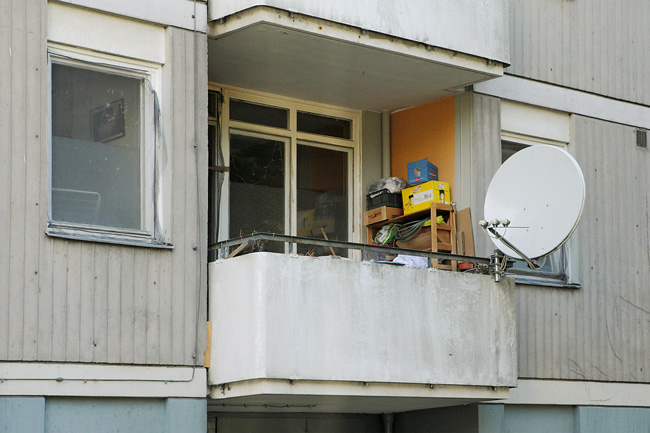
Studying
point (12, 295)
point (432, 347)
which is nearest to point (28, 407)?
Answer: point (12, 295)

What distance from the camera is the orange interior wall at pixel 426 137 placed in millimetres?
13852

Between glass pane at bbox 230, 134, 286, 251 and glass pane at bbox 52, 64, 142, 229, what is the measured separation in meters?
2.12

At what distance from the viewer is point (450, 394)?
12.1 meters

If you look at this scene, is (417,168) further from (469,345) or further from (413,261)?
(469,345)

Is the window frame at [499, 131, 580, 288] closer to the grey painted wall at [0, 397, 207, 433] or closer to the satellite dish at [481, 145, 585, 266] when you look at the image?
the satellite dish at [481, 145, 585, 266]

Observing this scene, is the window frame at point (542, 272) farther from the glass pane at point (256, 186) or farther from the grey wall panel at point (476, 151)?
the glass pane at point (256, 186)

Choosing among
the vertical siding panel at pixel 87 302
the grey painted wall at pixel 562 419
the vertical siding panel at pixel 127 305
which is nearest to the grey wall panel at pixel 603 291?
the grey painted wall at pixel 562 419

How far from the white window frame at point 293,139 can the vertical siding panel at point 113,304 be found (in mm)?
2270

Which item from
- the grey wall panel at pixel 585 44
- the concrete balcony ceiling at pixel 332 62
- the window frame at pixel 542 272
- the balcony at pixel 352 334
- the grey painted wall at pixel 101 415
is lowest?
the grey painted wall at pixel 101 415

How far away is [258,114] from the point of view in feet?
44.7

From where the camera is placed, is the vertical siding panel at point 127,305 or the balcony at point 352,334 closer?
the vertical siding panel at point 127,305

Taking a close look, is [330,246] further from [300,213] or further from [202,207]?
[300,213]

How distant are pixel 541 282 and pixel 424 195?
6.11 ft

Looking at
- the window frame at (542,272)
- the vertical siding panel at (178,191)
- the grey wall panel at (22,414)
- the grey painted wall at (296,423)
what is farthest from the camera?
the window frame at (542,272)
